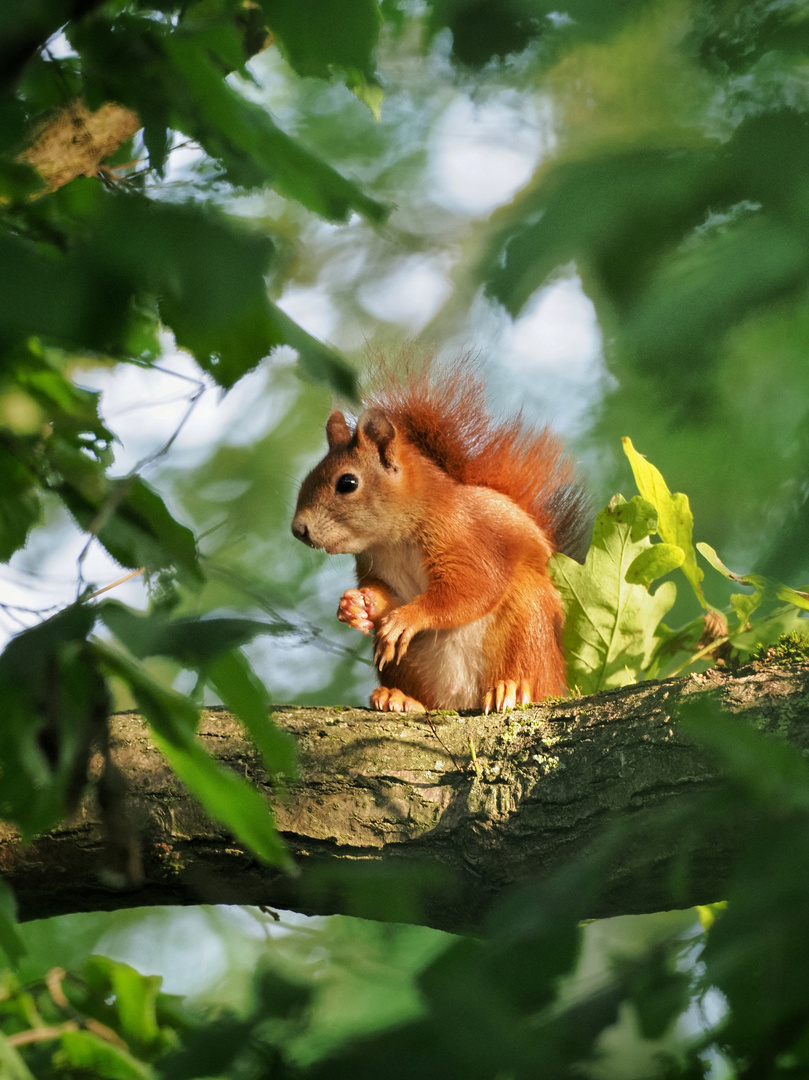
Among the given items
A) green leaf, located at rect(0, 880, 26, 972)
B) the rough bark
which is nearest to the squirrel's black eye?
the rough bark

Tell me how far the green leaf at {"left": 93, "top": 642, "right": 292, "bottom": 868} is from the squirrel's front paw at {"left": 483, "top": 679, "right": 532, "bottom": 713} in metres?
1.06

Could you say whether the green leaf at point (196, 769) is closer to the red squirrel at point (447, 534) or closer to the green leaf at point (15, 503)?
the green leaf at point (15, 503)

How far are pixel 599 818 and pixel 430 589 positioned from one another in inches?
26.6

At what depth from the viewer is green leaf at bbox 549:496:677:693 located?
1.28 meters

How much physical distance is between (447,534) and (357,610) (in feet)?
0.76

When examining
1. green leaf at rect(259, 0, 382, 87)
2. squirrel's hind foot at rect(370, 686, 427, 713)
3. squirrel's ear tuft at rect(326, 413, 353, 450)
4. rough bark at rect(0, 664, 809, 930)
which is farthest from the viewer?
squirrel's ear tuft at rect(326, 413, 353, 450)

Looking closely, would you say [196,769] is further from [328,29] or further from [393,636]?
[393,636]

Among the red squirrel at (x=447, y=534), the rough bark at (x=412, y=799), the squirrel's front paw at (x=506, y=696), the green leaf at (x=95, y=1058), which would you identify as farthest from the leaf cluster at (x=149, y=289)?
the red squirrel at (x=447, y=534)

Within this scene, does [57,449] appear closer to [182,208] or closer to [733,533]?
[182,208]

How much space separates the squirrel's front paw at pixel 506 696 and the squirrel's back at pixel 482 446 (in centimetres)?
35

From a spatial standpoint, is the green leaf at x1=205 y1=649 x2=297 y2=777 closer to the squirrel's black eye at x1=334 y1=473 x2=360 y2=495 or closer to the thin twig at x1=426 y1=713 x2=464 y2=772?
the thin twig at x1=426 y1=713 x2=464 y2=772

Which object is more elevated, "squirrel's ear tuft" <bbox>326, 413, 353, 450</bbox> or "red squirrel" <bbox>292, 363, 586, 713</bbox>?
"squirrel's ear tuft" <bbox>326, 413, 353, 450</bbox>

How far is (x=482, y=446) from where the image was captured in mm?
1930

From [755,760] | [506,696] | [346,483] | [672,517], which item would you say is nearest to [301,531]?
[346,483]
